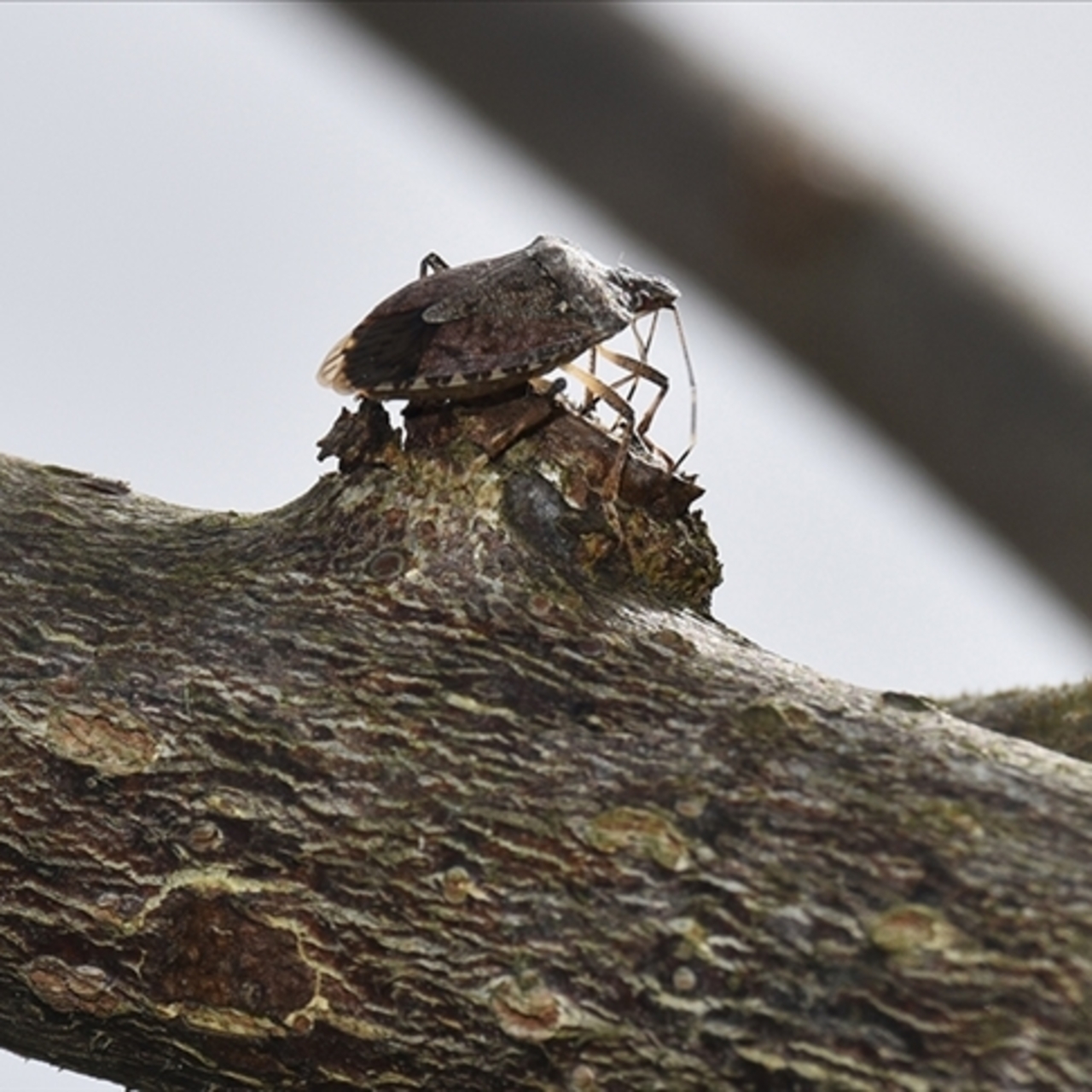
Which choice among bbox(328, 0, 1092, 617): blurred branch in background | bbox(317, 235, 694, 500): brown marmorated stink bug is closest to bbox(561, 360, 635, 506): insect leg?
bbox(317, 235, 694, 500): brown marmorated stink bug

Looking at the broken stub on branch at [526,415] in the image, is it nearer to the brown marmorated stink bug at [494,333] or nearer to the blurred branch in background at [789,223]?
the brown marmorated stink bug at [494,333]

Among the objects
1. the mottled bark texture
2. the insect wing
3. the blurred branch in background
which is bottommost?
the mottled bark texture

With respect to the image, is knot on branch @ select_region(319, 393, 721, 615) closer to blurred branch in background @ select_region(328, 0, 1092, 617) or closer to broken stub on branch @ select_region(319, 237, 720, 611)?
broken stub on branch @ select_region(319, 237, 720, 611)

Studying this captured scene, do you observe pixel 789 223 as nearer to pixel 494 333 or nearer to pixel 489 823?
pixel 494 333

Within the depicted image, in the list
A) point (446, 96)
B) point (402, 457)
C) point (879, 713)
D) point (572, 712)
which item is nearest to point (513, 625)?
point (572, 712)

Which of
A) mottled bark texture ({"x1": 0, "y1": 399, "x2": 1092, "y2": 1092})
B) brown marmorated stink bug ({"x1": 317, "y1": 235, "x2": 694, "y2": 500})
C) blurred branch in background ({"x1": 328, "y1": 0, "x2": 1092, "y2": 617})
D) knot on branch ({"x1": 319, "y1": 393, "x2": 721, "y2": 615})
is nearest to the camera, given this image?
mottled bark texture ({"x1": 0, "y1": 399, "x2": 1092, "y2": 1092})

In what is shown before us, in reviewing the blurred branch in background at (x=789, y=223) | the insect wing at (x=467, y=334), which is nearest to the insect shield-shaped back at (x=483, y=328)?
the insect wing at (x=467, y=334)

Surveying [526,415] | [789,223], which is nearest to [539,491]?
[526,415]
